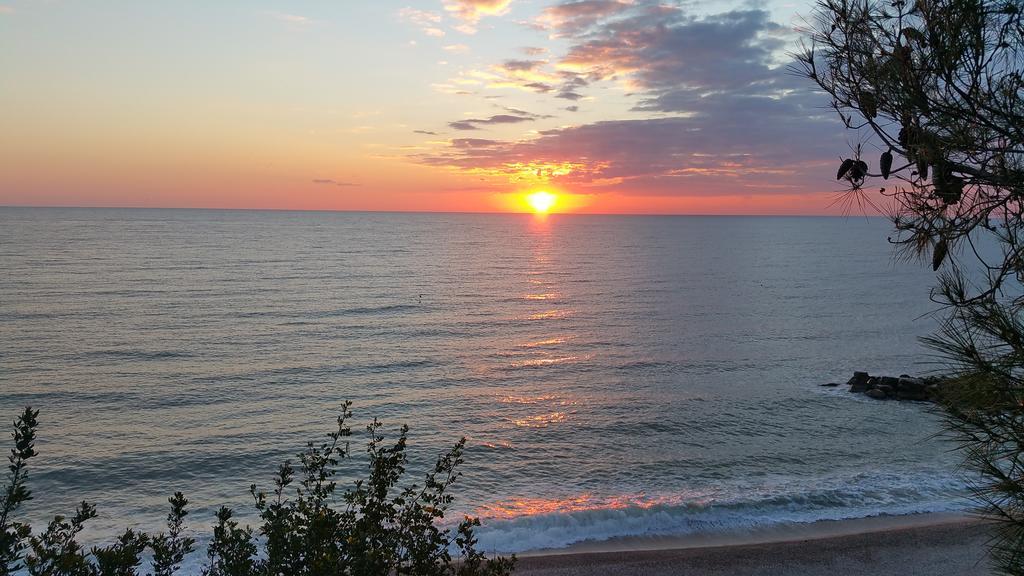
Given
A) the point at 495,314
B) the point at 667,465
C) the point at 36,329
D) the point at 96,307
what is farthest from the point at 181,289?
the point at 667,465

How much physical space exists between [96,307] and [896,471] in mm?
45432

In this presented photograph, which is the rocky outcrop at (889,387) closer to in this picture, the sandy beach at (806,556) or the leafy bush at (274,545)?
the sandy beach at (806,556)

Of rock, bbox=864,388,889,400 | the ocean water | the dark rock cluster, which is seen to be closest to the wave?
the ocean water

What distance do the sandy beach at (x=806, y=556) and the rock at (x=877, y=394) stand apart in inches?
529

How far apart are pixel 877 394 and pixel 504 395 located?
15.9m

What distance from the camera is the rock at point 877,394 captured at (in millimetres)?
27516

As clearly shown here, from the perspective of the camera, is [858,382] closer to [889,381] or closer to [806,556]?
[889,381]

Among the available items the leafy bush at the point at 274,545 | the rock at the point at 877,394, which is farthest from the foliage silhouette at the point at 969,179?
the rock at the point at 877,394

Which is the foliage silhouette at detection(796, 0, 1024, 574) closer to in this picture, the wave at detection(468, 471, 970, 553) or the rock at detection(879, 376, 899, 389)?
the wave at detection(468, 471, 970, 553)

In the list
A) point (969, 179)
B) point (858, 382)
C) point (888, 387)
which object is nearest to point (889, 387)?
point (888, 387)

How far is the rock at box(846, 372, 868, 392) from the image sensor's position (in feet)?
93.8

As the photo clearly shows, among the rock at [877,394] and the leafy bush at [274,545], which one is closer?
the leafy bush at [274,545]

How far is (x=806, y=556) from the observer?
44.1 feet

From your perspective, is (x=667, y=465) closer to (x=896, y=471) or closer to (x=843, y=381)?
(x=896, y=471)
